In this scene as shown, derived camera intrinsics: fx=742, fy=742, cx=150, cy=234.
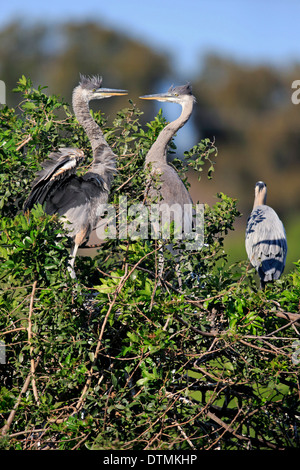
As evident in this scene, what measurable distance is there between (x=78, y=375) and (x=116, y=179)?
61.1 inches

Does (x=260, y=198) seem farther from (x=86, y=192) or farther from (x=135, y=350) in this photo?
(x=135, y=350)

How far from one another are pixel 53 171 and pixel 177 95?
2.42 m

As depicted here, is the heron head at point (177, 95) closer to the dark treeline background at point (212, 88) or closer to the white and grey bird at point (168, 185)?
the white and grey bird at point (168, 185)

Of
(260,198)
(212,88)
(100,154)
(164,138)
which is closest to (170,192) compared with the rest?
(164,138)

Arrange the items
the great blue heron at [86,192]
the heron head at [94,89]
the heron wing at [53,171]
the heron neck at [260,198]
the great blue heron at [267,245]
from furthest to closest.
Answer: the heron neck at [260,198] < the great blue heron at [267,245] < the heron head at [94,89] < the great blue heron at [86,192] < the heron wing at [53,171]

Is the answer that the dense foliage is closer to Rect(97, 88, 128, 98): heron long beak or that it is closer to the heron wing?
the heron wing

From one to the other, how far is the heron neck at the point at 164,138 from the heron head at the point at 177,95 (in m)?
0.07

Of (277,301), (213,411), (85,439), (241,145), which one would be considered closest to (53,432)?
(85,439)

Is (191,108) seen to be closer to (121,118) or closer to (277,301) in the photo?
(121,118)

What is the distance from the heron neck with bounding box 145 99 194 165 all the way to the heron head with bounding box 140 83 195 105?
74 millimetres

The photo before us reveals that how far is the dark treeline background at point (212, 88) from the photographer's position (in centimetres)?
1827

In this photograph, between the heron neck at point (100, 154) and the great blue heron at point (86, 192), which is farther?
the heron neck at point (100, 154)

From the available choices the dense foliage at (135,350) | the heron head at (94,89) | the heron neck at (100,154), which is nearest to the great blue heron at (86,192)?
the heron neck at (100,154)

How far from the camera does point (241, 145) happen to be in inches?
762
